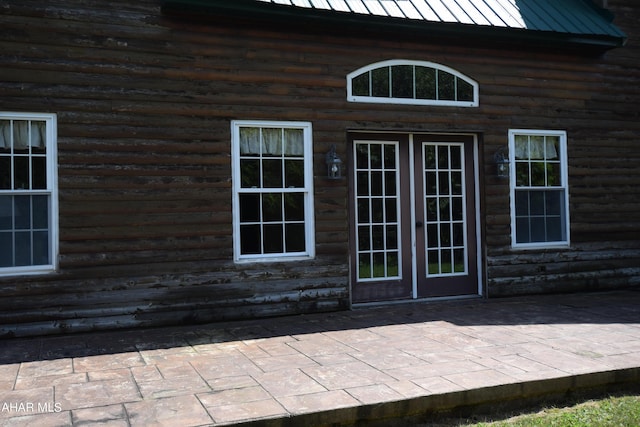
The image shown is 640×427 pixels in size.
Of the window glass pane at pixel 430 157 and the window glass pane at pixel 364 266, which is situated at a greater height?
the window glass pane at pixel 430 157

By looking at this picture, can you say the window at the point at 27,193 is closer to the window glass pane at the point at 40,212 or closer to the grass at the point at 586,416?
the window glass pane at the point at 40,212

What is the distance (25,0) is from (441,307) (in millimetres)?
5799

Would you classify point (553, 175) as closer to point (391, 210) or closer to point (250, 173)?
point (391, 210)

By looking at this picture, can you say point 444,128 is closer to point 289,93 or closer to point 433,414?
point 289,93

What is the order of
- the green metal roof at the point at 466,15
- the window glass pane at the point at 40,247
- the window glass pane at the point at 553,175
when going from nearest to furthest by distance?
the window glass pane at the point at 40,247 < the green metal roof at the point at 466,15 < the window glass pane at the point at 553,175

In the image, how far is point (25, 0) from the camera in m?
6.01

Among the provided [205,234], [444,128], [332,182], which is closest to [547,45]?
[444,128]

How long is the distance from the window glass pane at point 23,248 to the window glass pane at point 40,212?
0.43 ft

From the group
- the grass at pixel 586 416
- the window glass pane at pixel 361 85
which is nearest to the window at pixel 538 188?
the window glass pane at pixel 361 85

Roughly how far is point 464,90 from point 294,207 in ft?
9.35

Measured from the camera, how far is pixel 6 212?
5.96 meters

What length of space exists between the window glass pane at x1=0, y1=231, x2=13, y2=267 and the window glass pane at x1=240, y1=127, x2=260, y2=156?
8.49 feet

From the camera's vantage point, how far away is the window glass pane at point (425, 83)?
300 inches

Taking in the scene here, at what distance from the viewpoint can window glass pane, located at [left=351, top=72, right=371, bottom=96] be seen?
23.9 feet
